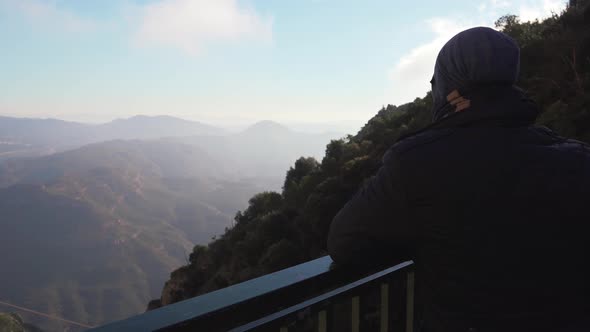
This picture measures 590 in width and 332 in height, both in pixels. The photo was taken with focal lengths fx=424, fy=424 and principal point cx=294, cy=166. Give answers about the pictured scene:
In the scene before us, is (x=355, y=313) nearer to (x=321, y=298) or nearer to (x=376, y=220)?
(x=321, y=298)

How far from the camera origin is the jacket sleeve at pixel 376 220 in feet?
4.01

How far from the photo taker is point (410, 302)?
2068 millimetres

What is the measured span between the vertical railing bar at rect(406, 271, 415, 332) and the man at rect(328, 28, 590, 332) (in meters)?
0.71

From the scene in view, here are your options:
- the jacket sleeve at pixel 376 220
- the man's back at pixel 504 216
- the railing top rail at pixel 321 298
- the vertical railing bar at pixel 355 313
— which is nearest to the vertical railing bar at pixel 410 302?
the railing top rail at pixel 321 298

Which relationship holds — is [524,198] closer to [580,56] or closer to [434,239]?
[434,239]

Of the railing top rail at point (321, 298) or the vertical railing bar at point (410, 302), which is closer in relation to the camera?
the railing top rail at point (321, 298)

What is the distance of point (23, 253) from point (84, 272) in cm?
3013

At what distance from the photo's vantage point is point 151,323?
1.08 m

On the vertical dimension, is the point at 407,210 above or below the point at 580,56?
below

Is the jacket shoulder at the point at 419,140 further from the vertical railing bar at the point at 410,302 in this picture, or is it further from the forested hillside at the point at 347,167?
the vertical railing bar at the point at 410,302

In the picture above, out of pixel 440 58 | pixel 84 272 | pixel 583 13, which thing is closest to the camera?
pixel 440 58

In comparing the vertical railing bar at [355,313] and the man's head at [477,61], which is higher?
the man's head at [477,61]

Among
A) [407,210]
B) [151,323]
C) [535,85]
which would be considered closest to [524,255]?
[407,210]

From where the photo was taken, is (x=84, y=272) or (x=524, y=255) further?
(x=84, y=272)
